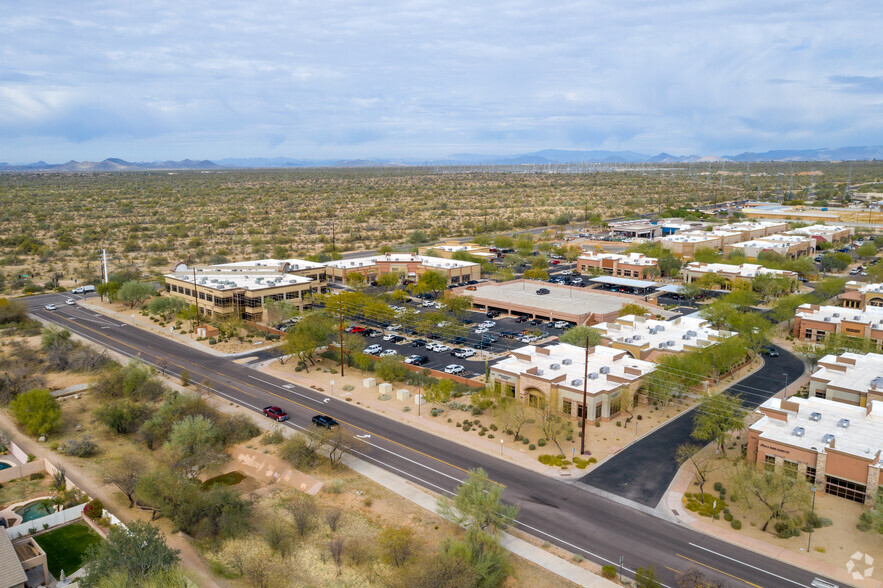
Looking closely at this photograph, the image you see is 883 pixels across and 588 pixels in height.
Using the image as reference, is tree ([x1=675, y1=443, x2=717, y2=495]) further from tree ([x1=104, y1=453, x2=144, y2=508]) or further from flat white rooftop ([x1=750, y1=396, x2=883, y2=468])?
tree ([x1=104, y1=453, x2=144, y2=508])

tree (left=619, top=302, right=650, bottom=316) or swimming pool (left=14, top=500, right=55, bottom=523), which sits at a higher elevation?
tree (left=619, top=302, right=650, bottom=316)

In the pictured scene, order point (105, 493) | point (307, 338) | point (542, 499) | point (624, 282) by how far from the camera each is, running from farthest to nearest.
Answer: point (624, 282)
point (307, 338)
point (105, 493)
point (542, 499)

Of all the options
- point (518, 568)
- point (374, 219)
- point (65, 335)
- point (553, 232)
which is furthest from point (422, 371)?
point (374, 219)

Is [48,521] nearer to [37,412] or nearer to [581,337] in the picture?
[37,412]

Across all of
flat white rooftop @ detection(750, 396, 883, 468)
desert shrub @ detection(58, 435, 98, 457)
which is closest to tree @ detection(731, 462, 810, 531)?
flat white rooftop @ detection(750, 396, 883, 468)

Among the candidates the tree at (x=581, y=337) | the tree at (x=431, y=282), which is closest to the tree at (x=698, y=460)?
the tree at (x=581, y=337)

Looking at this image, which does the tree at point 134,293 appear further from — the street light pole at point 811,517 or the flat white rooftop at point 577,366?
the street light pole at point 811,517

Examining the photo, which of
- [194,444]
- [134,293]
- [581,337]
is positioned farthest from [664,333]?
[134,293]
